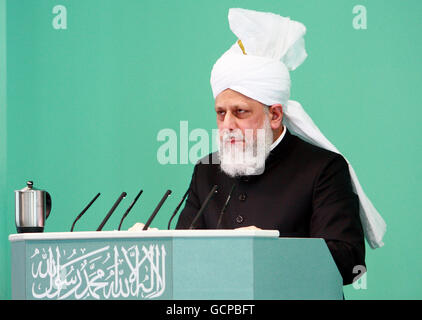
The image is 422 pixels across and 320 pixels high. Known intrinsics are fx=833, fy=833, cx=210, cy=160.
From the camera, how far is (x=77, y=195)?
5.00m

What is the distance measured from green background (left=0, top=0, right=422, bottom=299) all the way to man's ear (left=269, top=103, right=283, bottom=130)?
1048mm

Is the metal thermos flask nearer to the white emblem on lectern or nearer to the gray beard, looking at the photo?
the white emblem on lectern

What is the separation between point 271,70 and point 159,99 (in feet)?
5.04

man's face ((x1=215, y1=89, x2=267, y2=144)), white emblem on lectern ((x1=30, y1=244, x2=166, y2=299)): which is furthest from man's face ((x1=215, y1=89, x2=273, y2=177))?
white emblem on lectern ((x1=30, y1=244, x2=166, y2=299))

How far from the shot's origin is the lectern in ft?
7.89

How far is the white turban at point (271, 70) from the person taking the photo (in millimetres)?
3477

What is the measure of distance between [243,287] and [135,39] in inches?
114

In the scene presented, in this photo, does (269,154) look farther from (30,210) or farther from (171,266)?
(171,266)

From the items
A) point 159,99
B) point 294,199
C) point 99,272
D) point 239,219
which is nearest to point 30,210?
point 99,272

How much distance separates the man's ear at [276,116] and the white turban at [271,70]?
30 mm

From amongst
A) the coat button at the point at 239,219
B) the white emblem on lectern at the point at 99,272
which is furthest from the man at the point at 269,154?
the white emblem on lectern at the point at 99,272

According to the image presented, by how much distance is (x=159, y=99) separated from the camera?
494 centimetres

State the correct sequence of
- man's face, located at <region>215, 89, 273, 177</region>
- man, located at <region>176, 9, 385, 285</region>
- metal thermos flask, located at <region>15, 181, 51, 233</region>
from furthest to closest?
man's face, located at <region>215, 89, 273, 177</region>, man, located at <region>176, 9, 385, 285</region>, metal thermos flask, located at <region>15, 181, 51, 233</region>
